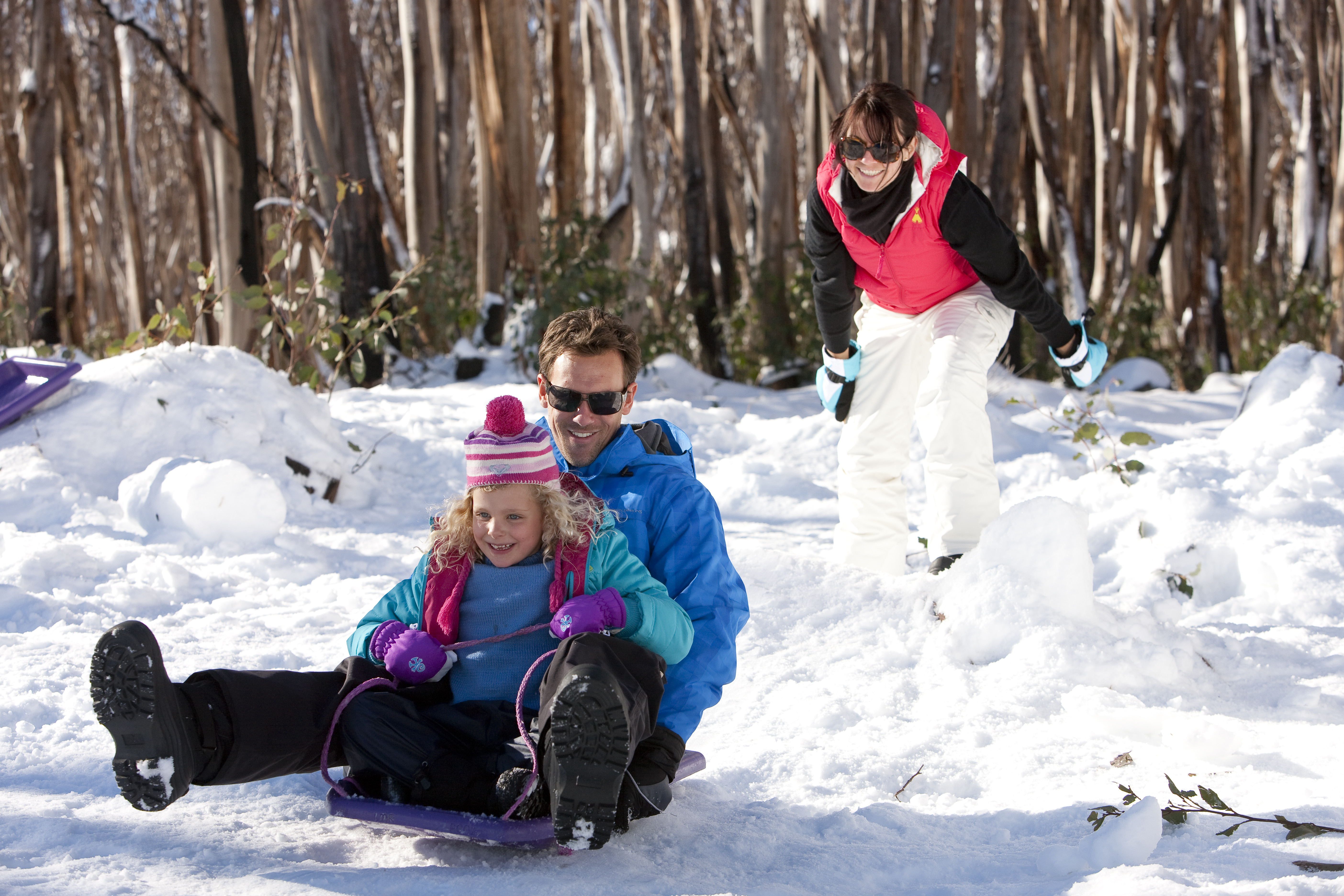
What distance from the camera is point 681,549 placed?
203cm

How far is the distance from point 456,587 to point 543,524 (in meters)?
0.19

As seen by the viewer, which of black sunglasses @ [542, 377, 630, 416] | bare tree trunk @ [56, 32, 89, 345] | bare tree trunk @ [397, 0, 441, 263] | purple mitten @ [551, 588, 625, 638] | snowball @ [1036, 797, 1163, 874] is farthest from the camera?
bare tree trunk @ [56, 32, 89, 345]

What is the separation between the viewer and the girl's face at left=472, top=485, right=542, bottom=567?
74.7 inches

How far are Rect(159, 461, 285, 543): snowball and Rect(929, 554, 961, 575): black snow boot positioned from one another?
7.19 ft

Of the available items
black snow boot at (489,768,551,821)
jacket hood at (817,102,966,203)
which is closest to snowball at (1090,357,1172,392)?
jacket hood at (817,102,966,203)

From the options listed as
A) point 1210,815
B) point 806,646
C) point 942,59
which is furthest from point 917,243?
point 942,59

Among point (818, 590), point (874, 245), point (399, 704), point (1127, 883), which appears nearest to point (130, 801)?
point (399, 704)

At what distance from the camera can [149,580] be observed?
127 inches

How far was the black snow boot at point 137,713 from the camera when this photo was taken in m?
1.59

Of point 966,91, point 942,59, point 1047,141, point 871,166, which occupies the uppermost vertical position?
point 942,59

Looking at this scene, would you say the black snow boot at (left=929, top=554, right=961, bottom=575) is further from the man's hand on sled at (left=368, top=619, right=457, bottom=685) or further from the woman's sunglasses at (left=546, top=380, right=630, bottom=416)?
the man's hand on sled at (left=368, top=619, right=457, bottom=685)

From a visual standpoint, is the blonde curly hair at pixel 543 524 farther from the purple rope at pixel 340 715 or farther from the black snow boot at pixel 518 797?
the black snow boot at pixel 518 797

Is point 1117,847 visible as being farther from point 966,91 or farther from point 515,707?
point 966,91

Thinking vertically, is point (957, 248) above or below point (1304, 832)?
above
